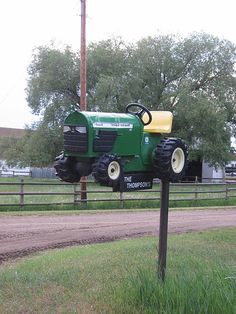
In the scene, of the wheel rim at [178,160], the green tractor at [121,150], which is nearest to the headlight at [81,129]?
the green tractor at [121,150]

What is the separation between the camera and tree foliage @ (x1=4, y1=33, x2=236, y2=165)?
4559cm

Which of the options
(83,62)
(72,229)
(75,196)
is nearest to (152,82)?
(83,62)

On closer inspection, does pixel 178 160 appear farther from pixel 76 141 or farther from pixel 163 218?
pixel 76 141

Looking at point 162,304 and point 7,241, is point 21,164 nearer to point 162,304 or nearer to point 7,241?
point 7,241

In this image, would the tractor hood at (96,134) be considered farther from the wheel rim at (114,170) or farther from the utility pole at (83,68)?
the utility pole at (83,68)

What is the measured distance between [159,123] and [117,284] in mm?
1837

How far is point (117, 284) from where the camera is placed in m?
6.07

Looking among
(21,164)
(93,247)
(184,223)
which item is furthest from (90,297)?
(21,164)

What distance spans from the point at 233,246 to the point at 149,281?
5092 mm

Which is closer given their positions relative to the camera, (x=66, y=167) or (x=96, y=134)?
(x=96, y=134)

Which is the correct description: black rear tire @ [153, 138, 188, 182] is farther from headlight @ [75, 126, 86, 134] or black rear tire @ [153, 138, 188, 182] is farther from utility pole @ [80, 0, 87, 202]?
utility pole @ [80, 0, 87, 202]

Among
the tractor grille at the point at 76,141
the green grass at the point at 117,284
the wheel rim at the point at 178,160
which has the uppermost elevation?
the tractor grille at the point at 76,141

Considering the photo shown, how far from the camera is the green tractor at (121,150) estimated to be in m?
5.11

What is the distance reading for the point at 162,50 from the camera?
47125 mm
